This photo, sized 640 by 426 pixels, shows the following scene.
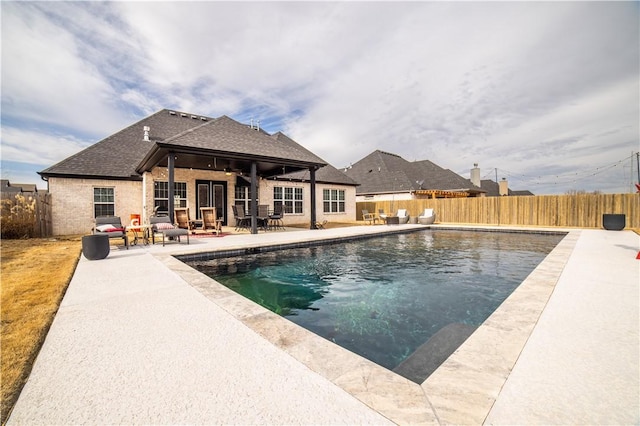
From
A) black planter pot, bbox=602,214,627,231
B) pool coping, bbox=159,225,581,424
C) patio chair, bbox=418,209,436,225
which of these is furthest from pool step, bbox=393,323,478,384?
black planter pot, bbox=602,214,627,231

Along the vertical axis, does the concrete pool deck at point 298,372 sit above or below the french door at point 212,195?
below

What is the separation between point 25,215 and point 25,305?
1011cm

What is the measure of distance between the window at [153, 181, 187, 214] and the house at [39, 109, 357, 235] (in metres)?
0.04

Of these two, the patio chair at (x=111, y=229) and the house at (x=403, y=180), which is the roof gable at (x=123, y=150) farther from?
the house at (x=403, y=180)

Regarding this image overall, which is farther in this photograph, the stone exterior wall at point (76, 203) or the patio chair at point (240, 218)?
the patio chair at point (240, 218)

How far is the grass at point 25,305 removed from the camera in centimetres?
183

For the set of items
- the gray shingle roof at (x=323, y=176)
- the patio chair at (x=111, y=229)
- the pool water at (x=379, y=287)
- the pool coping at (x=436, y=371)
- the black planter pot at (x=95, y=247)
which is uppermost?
the gray shingle roof at (x=323, y=176)

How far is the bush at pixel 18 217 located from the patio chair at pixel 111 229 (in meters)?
4.58

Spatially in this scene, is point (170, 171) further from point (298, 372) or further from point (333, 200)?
point (333, 200)

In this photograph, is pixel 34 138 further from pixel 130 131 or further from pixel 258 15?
pixel 258 15

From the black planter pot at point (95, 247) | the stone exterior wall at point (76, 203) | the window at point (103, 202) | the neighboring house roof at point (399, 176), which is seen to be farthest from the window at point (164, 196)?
the neighboring house roof at point (399, 176)

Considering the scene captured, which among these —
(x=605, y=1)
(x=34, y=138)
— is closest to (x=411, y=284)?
(x=605, y=1)

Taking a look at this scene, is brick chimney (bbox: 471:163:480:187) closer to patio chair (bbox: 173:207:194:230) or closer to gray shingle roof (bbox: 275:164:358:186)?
gray shingle roof (bbox: 275:164:358:186)

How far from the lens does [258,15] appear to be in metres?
9.47
